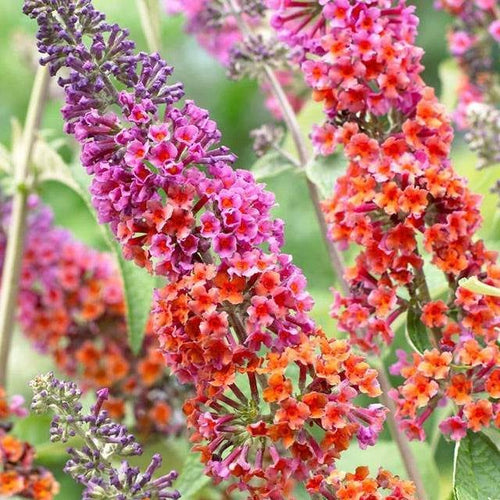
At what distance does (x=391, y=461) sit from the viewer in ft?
4.09

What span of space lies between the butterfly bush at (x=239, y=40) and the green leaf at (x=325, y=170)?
13 centimetres

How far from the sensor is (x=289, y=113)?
1.17m

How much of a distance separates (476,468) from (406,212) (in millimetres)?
217

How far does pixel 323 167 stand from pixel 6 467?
422mm

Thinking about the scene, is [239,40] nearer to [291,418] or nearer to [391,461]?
[391,461]

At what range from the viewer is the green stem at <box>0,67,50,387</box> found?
3.95ft

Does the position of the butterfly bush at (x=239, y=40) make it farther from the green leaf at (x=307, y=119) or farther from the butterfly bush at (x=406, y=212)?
the butterfly bush at (x=406, y=212)

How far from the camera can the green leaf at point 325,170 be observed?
103 centimetres

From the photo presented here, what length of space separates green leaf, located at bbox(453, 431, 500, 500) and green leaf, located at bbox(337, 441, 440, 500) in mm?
294

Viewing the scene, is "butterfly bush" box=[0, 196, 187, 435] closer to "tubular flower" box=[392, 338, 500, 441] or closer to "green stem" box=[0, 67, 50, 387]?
"green stem" box=[0, 67, 50, 387]

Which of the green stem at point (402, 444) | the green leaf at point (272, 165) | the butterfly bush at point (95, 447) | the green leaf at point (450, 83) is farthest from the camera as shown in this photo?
the green leaf at point (450, 83)

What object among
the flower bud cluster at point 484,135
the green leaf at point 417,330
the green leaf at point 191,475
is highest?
the flower bud cluster at point 484,135

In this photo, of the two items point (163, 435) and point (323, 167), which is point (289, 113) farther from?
point (163, 435)

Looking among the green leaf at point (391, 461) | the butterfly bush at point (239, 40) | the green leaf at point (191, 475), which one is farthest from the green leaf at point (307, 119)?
the green leaf at point (191, 475)
